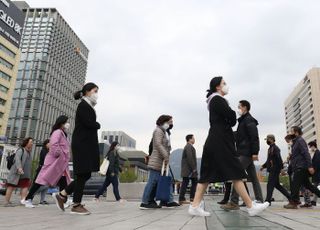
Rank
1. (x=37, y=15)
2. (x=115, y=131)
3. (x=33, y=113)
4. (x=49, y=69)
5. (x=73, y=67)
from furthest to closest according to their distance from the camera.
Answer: (x=115, y=131) < (x=73, y=67) < (x=37, y=15) < (x=49, y=69) < (x=33, y=113)

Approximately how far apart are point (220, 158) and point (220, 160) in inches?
1.1

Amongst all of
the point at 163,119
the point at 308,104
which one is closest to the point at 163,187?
the point at 163,119

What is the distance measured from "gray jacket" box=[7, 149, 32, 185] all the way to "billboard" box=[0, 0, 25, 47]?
2500 inches

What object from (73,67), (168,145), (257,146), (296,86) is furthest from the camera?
(296,86)

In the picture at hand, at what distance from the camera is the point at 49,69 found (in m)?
106

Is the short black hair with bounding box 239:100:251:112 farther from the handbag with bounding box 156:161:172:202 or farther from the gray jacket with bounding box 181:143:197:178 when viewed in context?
the gray jacket with bounding box 181:143:197:178

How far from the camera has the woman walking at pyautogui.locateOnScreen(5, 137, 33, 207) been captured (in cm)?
802

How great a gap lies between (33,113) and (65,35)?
35.0 meters

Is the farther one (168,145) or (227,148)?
(168,145)

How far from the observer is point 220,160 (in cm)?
455

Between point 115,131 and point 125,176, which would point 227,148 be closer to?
point 125,176

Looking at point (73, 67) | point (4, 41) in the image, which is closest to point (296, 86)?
point (73, 67)

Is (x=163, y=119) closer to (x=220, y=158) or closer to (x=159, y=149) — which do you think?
(x=159, y=149)

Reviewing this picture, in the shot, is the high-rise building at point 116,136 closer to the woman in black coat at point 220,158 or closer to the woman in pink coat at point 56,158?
the woman in pink coat at point 56,158
